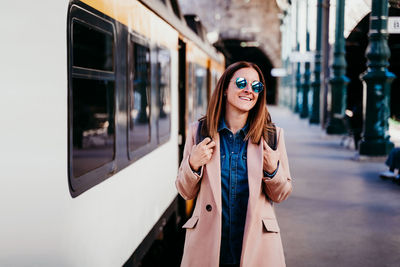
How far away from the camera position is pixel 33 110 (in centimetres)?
233

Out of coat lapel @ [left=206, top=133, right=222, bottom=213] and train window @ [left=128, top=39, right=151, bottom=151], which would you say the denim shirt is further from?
train window @ [left=128, top=39, right=151, bottom=151]

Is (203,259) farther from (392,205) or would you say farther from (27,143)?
(392,205)

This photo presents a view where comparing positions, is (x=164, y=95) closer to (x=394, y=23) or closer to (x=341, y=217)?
(x=341, y=217)

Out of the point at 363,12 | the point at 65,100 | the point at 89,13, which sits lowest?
the point at 65,100

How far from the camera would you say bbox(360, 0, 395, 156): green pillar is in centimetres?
1087

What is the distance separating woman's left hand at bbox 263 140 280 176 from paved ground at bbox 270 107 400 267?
2383 mm

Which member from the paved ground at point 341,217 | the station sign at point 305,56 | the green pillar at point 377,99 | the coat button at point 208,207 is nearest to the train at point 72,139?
the coat button at point 208,207

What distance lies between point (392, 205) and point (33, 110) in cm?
554

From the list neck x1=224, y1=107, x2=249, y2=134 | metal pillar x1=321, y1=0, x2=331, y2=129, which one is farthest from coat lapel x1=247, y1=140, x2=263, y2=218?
metal pillar x1=321, y1=0, x2=331, y2=129

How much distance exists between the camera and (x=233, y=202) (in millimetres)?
2395

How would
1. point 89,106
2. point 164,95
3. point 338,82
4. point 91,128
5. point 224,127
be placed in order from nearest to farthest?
point 224,127 → point 164,95 → point 91,128 → point 338,82 → point 89,106

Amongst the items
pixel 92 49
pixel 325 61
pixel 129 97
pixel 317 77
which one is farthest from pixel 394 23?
pixel 92 49

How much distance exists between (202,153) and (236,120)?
25 centimetres

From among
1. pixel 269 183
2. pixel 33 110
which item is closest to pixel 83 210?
pixel 33 110
